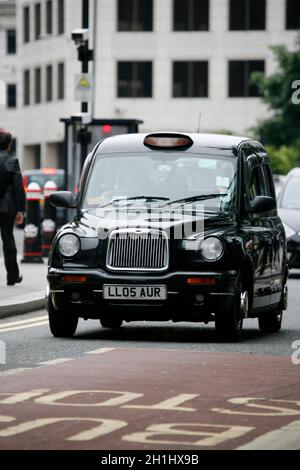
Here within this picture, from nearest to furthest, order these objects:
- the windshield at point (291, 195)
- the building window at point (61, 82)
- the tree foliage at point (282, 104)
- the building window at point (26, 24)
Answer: the windshield at point (291, 195) → the tree foliage at point (282, 104) → the building window at point (61, 82) → the building window at point (26, 24)

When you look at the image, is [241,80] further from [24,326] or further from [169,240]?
[169,240]

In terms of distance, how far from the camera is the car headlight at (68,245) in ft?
47.7

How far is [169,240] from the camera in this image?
1427cm

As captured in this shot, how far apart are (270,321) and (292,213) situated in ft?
35.7

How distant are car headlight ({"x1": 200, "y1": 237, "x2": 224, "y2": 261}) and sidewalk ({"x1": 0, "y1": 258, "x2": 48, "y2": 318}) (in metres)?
3.80

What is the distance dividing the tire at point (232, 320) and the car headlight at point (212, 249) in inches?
16.1

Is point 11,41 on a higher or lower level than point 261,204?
lower

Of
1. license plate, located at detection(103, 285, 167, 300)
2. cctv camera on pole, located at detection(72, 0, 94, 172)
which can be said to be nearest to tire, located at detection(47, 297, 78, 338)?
license plate, located at detection(103, 285, 167, 300)

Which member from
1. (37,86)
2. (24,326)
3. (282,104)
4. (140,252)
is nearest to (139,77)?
(37,86)

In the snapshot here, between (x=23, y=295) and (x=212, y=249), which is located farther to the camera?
(x=23, y=295)

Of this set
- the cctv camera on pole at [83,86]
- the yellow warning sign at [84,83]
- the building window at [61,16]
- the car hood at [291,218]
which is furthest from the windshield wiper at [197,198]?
the building window at [61,16]

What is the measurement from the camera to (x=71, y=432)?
28.1ft

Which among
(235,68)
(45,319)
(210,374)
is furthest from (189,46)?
(210,374)

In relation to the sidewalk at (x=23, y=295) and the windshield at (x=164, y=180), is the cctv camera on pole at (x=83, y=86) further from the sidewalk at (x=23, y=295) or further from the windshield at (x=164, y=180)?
the windshield at (x=164, y=180)
